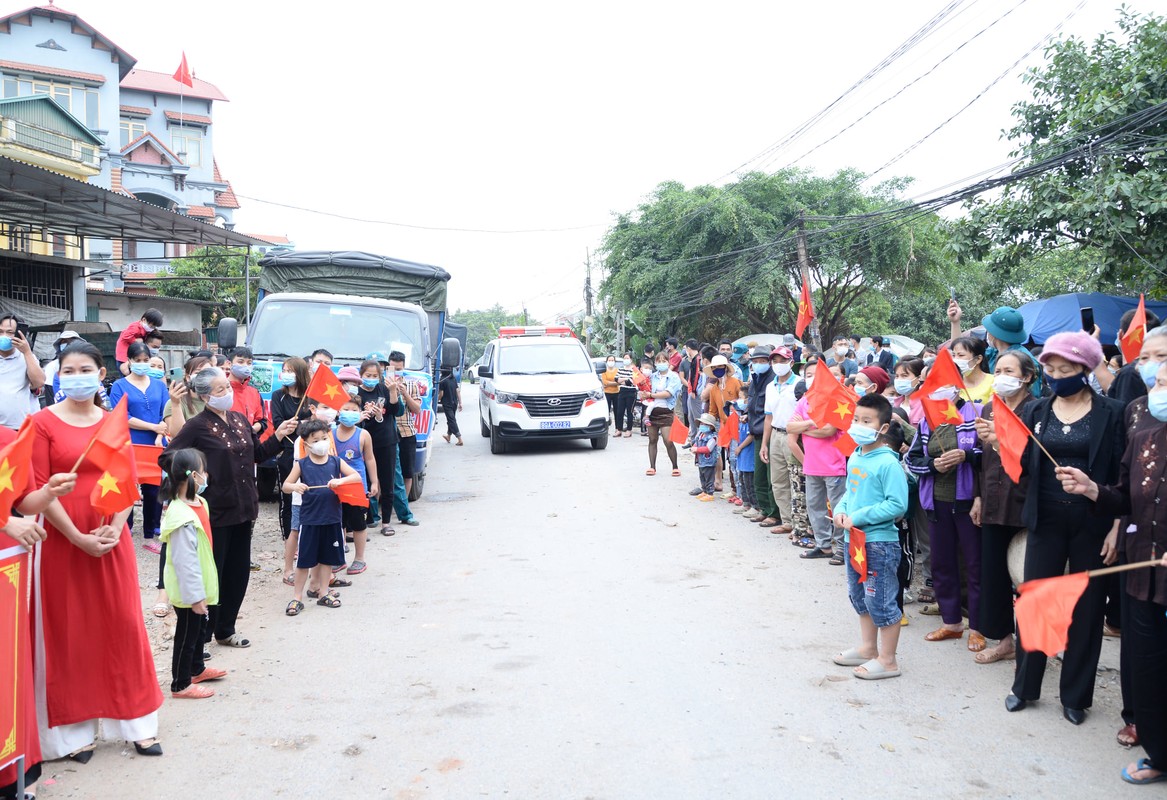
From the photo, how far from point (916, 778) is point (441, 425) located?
20.5 metres

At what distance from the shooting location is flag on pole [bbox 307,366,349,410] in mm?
7266

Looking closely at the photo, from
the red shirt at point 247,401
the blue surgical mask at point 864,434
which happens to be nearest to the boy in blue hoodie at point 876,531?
the blue surgical mask at point 864,434

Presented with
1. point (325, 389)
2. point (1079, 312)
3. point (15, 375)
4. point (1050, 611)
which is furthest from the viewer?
point (1079, 312)

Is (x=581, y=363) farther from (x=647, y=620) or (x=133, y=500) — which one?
(x=133, y=500)

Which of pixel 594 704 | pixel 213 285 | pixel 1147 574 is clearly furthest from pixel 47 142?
pixel 1147 574

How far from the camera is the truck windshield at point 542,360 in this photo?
1652cm

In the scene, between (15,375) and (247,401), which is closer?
(15,375)

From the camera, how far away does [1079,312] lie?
1355 cm

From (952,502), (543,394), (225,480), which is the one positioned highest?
(543,394)

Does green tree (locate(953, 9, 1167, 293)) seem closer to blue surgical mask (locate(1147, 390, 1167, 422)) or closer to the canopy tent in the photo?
the canopy tent

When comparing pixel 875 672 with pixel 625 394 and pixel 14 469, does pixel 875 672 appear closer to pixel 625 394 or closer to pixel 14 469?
pixel 14 469

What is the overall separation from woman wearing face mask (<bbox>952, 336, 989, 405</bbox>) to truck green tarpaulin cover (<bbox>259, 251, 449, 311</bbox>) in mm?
10017

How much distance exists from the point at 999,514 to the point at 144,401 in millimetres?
7126

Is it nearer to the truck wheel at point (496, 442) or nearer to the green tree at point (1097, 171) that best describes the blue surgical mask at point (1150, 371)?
the green tree at point (1097, 171)
